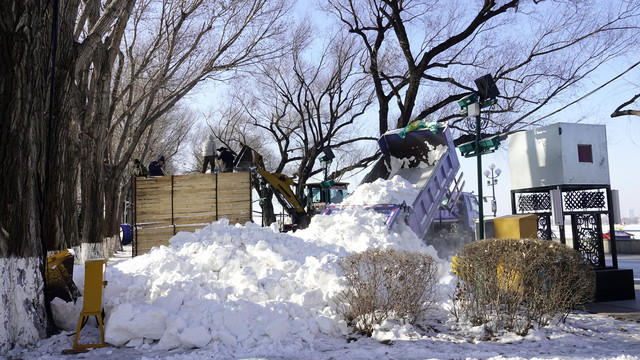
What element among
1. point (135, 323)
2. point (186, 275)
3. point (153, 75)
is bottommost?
point (135, 323)

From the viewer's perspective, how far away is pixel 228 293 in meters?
6.91

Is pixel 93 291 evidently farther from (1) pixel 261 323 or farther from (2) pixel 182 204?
(2) pixel 182 204

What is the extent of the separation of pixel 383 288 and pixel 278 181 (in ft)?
36.8

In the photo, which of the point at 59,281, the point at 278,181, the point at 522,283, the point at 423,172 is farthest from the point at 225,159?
the point at 522,283

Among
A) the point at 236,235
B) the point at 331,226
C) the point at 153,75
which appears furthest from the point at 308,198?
the point at 236,235

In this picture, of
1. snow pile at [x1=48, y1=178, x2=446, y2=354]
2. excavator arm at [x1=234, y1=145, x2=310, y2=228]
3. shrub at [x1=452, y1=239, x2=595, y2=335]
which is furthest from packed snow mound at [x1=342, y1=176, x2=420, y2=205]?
excavator arm at [x1=234, y1=145, x2=310, y2=228]

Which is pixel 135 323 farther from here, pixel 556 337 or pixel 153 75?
pixel 153 75

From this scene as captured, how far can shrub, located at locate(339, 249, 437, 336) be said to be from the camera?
664 cm

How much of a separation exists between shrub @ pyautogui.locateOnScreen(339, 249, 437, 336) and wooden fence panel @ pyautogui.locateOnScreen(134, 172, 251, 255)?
311 inches

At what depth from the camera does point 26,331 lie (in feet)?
19.9

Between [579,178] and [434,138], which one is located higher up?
[434,138]

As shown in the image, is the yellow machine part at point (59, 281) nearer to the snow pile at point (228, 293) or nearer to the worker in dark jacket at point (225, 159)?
the snow pile at point (228, 293)

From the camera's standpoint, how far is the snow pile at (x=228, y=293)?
240 inches

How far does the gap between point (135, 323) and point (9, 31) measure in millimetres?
4110
